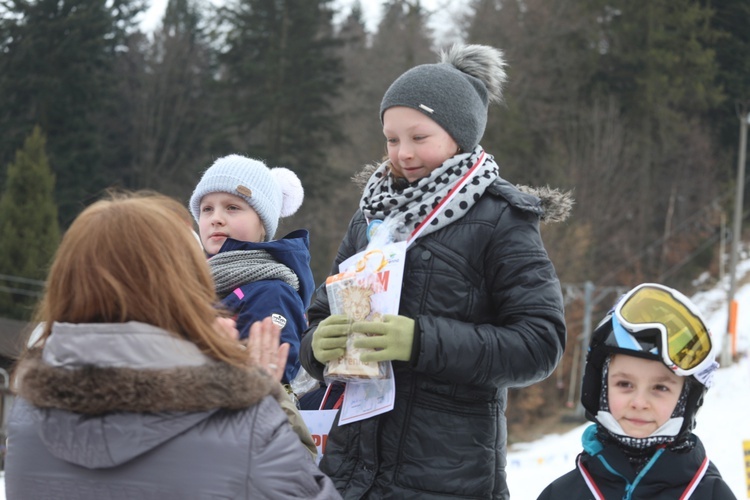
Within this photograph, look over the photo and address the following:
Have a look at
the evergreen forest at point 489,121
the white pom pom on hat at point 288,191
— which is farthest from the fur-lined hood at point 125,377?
the evergreen forest at point 489,121

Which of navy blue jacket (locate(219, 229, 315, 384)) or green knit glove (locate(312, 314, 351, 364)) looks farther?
navy blue jacket (locate(219, 229, 315, 384))

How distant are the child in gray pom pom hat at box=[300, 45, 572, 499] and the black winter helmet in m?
0.23

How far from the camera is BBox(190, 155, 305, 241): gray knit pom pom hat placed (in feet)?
12.3

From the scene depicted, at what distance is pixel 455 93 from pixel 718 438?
805 inches

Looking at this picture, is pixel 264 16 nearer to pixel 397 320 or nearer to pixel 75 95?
pixel 75 95

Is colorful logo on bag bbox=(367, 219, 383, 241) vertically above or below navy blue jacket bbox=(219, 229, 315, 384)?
above

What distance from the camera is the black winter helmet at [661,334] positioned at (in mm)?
2916

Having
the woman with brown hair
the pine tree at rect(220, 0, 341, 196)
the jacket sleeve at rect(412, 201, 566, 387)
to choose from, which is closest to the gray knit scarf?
the jacket sleeve at rect(412, 201, 566, 387)

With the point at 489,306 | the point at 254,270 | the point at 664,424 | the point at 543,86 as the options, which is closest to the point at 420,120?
the point at 489,306

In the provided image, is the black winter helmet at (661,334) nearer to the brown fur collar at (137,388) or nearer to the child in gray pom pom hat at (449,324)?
the child in gray pom pom hat at (449,324)

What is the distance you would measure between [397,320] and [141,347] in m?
0.79

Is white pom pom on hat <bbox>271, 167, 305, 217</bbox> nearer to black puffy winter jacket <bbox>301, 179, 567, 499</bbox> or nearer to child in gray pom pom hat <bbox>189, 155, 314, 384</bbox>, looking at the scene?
child in gray pom pom hat <bbox>189, 155, 314, 384</bbox>

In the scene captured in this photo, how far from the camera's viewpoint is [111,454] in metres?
2.19

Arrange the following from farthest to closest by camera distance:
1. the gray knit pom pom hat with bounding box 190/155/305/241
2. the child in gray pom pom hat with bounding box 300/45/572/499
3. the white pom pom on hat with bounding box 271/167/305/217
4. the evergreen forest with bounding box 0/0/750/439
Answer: the evergreen forest with bounding box 0/0/750/439, the white pom pom on hat with bounding box 271/167/305/217, the gray knit pom pom hat with bounding box 190/155/305/241, the child in gray pom pom hat with bounding box 300/45/572/499
